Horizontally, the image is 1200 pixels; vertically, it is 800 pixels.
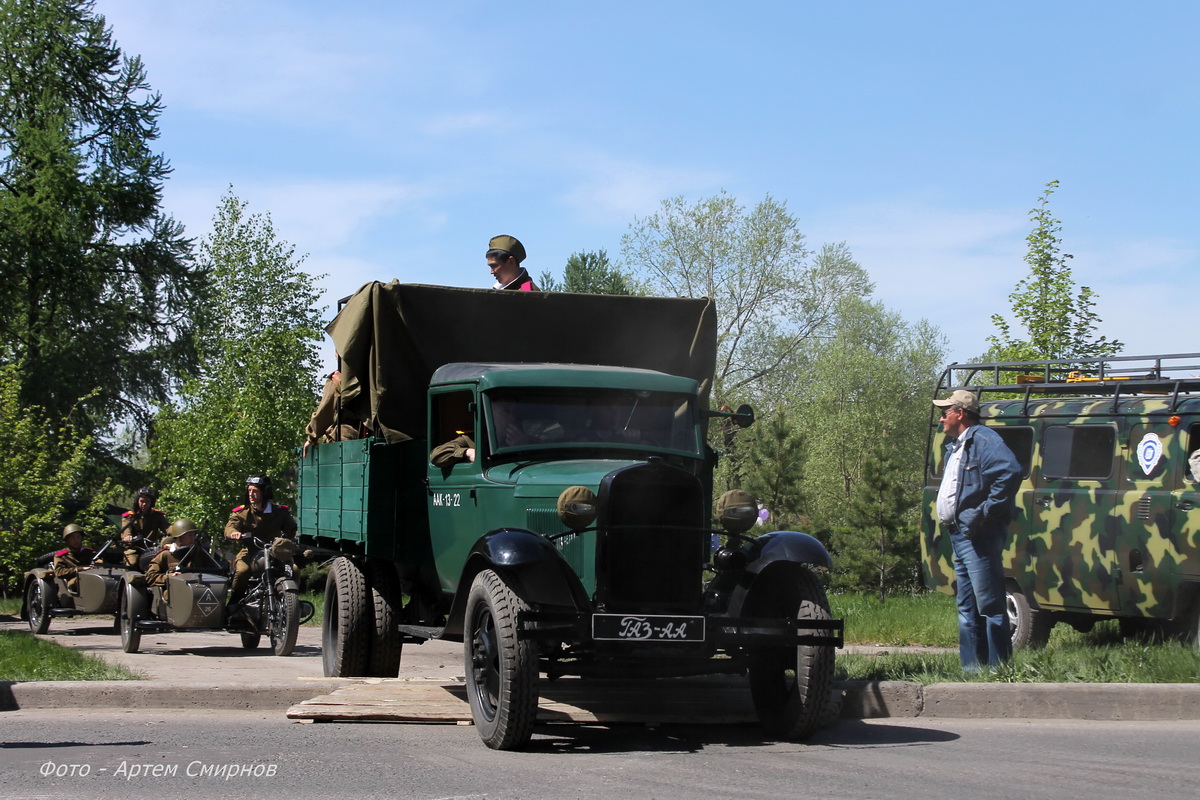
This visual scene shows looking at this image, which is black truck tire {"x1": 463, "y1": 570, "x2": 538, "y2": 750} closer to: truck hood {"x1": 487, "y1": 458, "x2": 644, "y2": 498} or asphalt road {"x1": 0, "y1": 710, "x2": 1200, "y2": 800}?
asphalt road {"x1": 0, "y1": 710, "x2": 1200, "y2": 800}

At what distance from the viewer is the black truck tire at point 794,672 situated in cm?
733

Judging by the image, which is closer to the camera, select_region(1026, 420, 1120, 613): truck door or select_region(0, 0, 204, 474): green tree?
select_region(1026, 420, 1120, 613): truck door

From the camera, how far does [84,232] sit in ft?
119

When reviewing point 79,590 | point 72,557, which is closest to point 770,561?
point 79,590

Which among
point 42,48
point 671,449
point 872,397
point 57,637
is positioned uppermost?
point 42,48

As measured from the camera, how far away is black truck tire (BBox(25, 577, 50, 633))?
54.1ft

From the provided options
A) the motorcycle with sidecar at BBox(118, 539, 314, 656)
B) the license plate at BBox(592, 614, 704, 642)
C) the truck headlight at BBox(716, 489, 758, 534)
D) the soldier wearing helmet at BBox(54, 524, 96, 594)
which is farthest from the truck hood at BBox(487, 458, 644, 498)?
the soldier wearing helmet at BBox(54, 524, 96, 594)

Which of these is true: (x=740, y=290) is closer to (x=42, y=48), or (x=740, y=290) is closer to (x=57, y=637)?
(x=42, y=48)

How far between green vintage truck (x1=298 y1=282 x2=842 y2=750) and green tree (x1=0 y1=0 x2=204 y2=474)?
1048 inches

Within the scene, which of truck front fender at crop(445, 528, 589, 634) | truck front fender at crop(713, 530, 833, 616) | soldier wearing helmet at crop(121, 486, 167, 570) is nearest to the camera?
truck front fender at crop(445, 528, 589, 634)

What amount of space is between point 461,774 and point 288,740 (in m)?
1.42

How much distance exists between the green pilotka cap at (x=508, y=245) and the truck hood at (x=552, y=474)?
284cm

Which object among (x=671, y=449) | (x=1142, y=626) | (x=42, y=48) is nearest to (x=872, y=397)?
(x=42, y=48)

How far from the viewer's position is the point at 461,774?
20.3 feet
